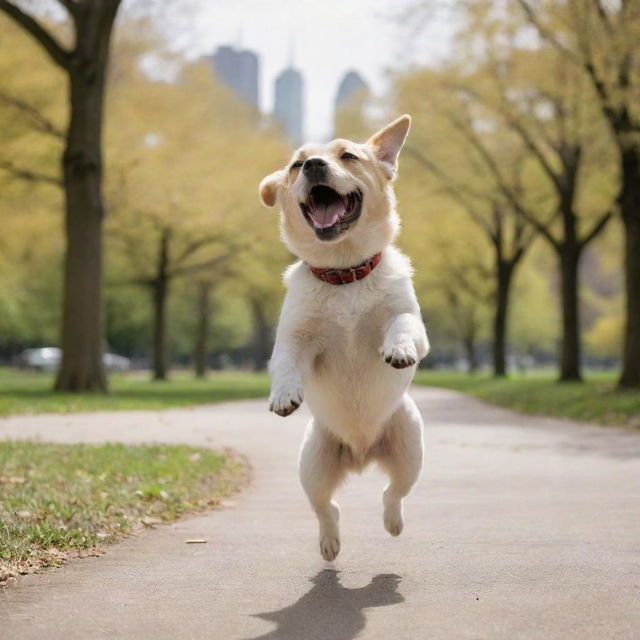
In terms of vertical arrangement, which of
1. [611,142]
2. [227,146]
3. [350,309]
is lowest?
[350,309]

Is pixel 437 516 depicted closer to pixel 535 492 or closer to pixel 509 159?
pixel 535 492

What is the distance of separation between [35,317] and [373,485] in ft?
149

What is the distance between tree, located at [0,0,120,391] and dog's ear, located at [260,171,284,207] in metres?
13.7

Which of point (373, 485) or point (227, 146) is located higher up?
point (227, 146)

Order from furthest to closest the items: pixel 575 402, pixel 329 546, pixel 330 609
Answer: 1. pixel 575 402
2. pixel 329 546
3. pixel 330 609

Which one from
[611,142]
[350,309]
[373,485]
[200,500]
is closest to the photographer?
[350,309]

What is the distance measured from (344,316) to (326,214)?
52 centimetres

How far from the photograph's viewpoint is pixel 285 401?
13.4 ft

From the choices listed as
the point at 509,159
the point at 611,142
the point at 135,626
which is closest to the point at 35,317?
the point at 509,159

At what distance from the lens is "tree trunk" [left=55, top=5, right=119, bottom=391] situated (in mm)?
18078

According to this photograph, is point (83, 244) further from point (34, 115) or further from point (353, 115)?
point (353, 115)

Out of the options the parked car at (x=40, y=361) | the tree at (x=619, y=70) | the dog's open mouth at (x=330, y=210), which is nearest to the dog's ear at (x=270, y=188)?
the dog's open mouth at (x=330, y=210)

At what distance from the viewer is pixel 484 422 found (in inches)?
581

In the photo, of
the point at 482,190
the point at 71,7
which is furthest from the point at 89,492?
the point at 482,190
